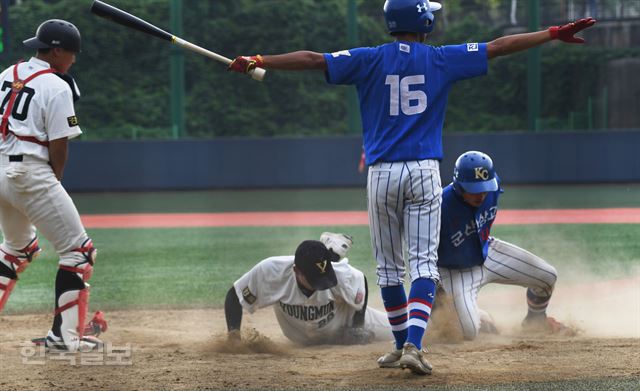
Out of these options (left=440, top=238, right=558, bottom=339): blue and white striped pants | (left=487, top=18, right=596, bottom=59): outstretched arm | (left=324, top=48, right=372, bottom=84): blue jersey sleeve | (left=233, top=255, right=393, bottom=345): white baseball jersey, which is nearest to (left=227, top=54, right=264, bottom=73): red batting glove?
(left=324, top=48, right=372, bottom=84): blue jersey sleeve

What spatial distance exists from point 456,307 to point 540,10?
16212 mm

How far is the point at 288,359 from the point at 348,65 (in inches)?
68.3

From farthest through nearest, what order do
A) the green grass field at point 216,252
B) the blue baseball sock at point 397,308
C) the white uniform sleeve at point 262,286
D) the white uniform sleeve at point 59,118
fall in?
the green grass field at point 216,252
the white uniform sleeve at point 262,286
the white uniform sleeve at point 59,118
the blue baseball sock at point 397,308

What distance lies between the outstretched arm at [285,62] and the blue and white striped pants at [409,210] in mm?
635

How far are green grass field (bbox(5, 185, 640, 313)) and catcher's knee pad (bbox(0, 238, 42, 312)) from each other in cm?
185

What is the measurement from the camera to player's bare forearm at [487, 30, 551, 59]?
17.1ft

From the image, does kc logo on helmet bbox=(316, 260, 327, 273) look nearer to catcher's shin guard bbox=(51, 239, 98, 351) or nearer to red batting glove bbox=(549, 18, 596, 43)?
catcher's shin guard bbox=(51, 239, 98, 351)

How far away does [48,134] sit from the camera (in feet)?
19.0

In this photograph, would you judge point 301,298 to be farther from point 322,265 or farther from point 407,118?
point 407,118

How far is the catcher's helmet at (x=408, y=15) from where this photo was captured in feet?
17.5

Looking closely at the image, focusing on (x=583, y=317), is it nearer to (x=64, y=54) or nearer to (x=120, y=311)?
(x=120, y=311)

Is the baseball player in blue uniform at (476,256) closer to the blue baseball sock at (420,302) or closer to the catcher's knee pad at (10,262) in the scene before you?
the blue baseball sock at (420,302)

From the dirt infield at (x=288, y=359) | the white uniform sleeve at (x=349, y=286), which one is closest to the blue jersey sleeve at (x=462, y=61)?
the white uniform sleeve at (x=349, y=286)

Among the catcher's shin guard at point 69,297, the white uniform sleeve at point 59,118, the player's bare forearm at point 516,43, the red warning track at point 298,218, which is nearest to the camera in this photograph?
the player's bare forearm at point 516,43
